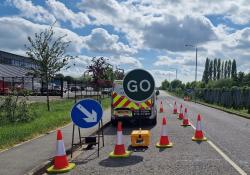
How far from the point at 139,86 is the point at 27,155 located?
2985mm

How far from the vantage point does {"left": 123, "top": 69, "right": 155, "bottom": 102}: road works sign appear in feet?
30.5

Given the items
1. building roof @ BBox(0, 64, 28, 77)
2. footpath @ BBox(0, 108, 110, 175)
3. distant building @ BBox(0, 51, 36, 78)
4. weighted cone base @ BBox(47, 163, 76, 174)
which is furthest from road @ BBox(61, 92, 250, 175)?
distant building @ BBox(0, 51, 36, 78)

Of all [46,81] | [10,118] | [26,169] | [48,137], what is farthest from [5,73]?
[26,169]

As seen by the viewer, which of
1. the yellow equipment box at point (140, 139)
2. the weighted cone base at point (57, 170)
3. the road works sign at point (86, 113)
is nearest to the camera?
the weighted cone base at point (57, 170)

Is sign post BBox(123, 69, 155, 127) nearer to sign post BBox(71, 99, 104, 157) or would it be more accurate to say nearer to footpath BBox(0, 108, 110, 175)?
sign post BBox(71, 99, 104, 157)

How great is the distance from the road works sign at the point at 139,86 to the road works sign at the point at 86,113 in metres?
0.94

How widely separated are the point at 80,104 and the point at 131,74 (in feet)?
4.53

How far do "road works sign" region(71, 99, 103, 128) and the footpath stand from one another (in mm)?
998

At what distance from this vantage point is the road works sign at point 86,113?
9539 mm

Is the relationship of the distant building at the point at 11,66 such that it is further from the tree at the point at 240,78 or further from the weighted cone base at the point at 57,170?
the weighted cone base at the point at 57,170

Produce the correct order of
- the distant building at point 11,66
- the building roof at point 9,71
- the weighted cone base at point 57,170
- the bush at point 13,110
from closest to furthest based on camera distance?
the weighted cone base at point 57,170
the bush at point 13,110
the building roof at point 9,71
the distant building at point 11,66

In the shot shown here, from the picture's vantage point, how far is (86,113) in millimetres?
9633

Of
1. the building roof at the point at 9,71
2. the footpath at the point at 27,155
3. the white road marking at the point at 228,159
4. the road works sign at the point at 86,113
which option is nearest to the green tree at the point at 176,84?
the building roof at the point at 9,71

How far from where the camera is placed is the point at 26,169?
7828 millimetres
